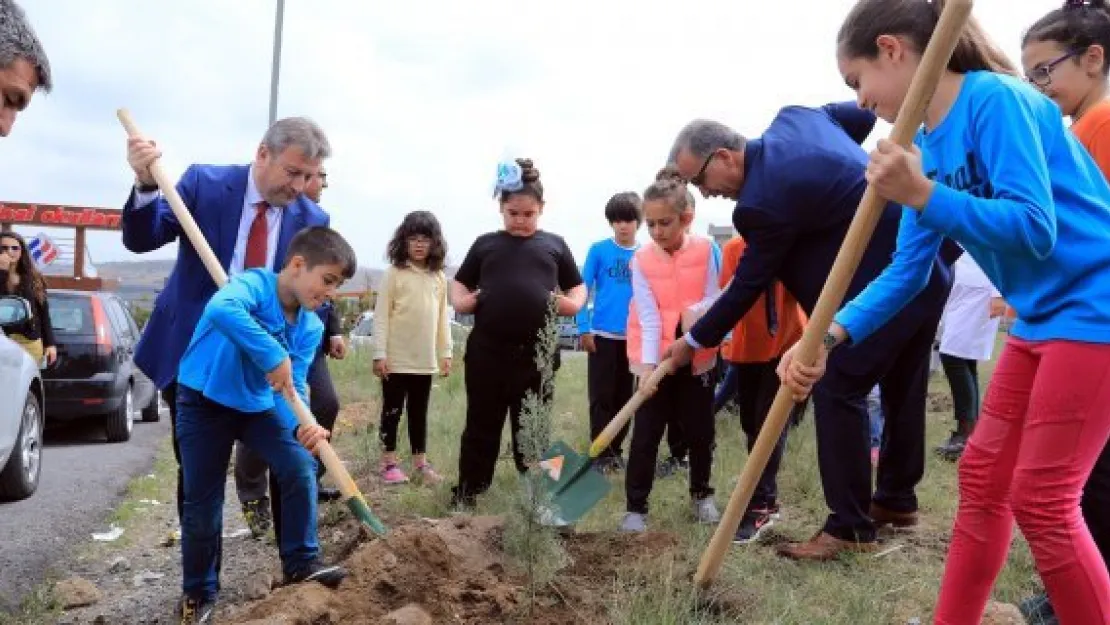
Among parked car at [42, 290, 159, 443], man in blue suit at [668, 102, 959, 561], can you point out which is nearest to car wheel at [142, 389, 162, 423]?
parked car at [42, 290, 159, 443]

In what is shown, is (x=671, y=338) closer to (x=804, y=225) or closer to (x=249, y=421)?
(x=804, y=225)

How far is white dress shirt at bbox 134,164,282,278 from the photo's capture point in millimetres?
3752

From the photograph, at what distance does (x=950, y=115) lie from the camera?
93.9 inches

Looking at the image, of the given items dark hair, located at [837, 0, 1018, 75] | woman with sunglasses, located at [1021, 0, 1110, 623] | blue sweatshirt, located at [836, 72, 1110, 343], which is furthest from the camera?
woman with sunglasses, located at [1021, 0, 1110, 623]

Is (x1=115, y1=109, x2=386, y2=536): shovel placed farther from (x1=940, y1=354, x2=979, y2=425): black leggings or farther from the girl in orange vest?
(x1=940, y1=354, x2=979, y2=425): black leggings

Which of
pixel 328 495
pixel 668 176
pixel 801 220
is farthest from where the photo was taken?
pixel 328 495

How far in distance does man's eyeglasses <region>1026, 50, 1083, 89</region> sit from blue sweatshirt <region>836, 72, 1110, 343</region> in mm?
731

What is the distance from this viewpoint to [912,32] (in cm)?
243

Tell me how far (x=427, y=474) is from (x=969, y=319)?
145 inches

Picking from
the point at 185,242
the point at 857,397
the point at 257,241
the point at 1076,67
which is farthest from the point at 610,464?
the point at 1076,67

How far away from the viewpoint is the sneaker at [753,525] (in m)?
4.11

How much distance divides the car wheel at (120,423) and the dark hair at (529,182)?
5.78m

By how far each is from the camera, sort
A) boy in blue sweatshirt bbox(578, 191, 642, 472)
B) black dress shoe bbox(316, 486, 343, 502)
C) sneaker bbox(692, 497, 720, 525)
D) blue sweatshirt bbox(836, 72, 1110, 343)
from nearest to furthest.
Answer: blue sweatshirt bbox(836, 72, 1110, 343)
sneaker bbox(692, 497, 720, 525)
black dress shoe bbox(316, 486, 343, 502)
boy in blue sweatshirt bbox(578, 191, 642, 472)

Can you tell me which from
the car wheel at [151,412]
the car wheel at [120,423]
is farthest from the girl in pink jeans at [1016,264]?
the car wheel at [151,412]
